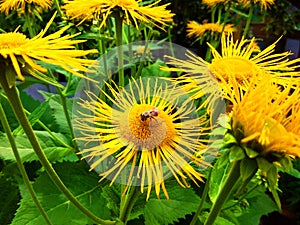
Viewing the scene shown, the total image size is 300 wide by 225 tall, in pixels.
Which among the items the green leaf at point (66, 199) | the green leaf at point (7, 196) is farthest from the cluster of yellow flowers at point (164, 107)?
the green leaf at point (7, 196)

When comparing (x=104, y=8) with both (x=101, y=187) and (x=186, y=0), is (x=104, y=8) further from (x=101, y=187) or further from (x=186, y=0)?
(x=186, y=0)

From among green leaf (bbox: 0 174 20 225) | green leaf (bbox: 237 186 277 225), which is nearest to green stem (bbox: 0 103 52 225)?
green leaf (bbox: 0 174 20 225)

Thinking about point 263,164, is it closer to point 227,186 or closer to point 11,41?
point 227,186

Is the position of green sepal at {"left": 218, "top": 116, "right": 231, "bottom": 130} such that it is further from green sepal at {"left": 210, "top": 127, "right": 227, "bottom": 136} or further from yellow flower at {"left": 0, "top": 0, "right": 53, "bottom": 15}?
yellow flower at {"left": 0, "top": 0, "right": 53, "bottom": 15}

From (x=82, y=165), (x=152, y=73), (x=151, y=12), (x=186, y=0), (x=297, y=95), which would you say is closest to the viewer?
(x=297, y=95)

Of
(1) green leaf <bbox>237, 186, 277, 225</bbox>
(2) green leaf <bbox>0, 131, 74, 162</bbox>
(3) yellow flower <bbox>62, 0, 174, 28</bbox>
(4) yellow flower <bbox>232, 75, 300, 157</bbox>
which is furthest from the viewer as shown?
(1) green leaf <bbox>237, 186, 277, 225</bbox>

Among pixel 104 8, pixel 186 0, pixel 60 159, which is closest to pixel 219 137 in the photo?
pixel 104 8

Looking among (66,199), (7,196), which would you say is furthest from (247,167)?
(7,196)
